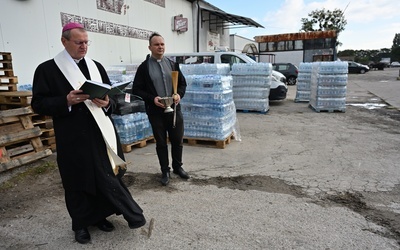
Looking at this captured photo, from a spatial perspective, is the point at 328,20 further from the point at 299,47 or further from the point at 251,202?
the point at 251,202

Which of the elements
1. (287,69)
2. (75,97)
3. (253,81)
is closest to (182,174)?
(75,97)

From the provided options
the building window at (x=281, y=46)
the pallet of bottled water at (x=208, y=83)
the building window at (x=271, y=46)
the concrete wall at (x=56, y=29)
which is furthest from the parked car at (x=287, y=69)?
the pallet of bottled water at (x=208, y=83)

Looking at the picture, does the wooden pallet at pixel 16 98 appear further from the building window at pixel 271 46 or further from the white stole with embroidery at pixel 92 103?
the building window at pixel 271 46

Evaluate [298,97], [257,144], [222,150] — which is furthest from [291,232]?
[298,97]

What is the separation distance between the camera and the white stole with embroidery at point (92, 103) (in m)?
2.33

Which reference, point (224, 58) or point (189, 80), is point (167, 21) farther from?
point (189, 80)

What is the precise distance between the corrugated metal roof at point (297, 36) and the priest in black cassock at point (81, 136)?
29.9m

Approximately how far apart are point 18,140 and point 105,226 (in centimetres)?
294

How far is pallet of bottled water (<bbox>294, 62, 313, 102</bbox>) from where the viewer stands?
1131 cm

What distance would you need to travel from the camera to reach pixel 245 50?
1019 inches

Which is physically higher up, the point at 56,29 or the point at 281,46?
the point at 281,46

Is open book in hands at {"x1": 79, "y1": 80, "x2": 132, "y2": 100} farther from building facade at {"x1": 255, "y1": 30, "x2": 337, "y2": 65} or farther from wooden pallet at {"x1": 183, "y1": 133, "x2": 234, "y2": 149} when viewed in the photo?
building facade at {"x1": 255, "y1": 30, "x2": 337, "y2": 65}

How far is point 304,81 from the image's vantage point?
→ 11562mm

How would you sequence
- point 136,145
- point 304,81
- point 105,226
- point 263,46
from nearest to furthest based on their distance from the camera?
point 105,226, point 136,145, point 304,81, point 263,46
